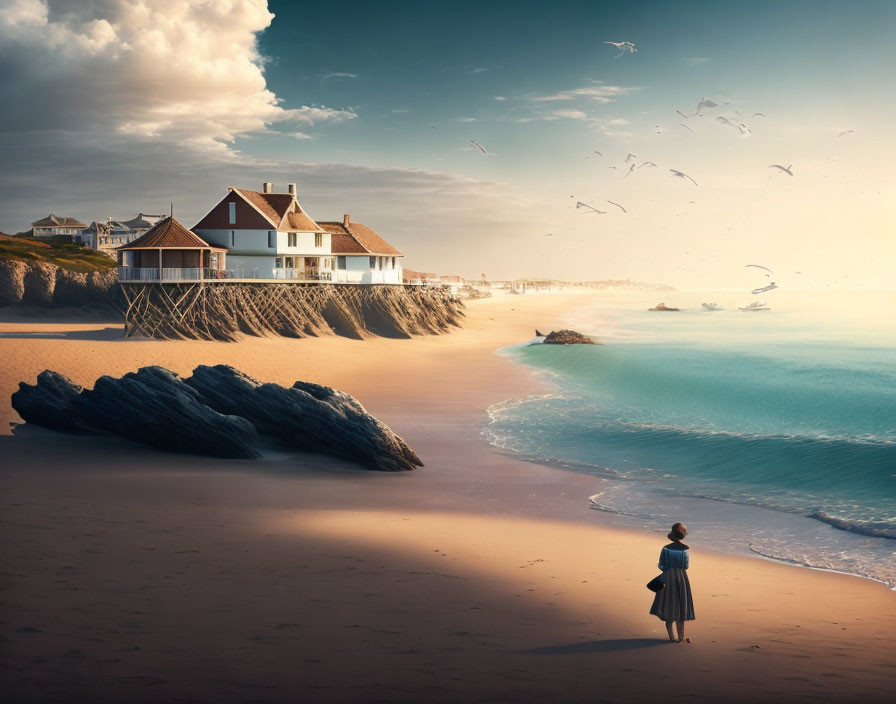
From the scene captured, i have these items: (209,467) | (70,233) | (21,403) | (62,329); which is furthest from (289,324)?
(70,233)

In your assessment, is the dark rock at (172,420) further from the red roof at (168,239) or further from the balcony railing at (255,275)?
the red roof at (168,239)

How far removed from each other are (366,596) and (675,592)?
3.51 metres

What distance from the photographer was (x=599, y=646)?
7996mm

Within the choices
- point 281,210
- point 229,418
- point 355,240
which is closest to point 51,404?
point 229,418

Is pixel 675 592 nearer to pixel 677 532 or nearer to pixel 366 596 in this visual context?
pixel 677 532

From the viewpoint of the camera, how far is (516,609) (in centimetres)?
901

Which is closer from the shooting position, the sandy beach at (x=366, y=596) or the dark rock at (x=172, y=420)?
the sandy beach at (x=366, y=596)

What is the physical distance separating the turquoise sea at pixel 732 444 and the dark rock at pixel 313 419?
4.69 m

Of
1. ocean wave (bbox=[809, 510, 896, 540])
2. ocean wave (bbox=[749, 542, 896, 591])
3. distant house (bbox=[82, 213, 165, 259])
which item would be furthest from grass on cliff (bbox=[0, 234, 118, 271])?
ocean wave (bbox=[749, 542, 896, 591])

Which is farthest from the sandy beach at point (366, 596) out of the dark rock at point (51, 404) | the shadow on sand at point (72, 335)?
the shadow on sand at point (72, 335)

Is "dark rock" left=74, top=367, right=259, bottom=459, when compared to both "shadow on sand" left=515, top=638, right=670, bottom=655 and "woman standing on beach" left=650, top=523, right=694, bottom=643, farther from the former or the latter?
"woman standing on beach" left=650, top=523, right=694, bottom=643

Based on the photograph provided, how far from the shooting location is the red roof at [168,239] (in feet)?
158

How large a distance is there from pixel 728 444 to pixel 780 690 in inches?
714

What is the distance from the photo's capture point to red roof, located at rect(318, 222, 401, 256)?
63.8 meters
